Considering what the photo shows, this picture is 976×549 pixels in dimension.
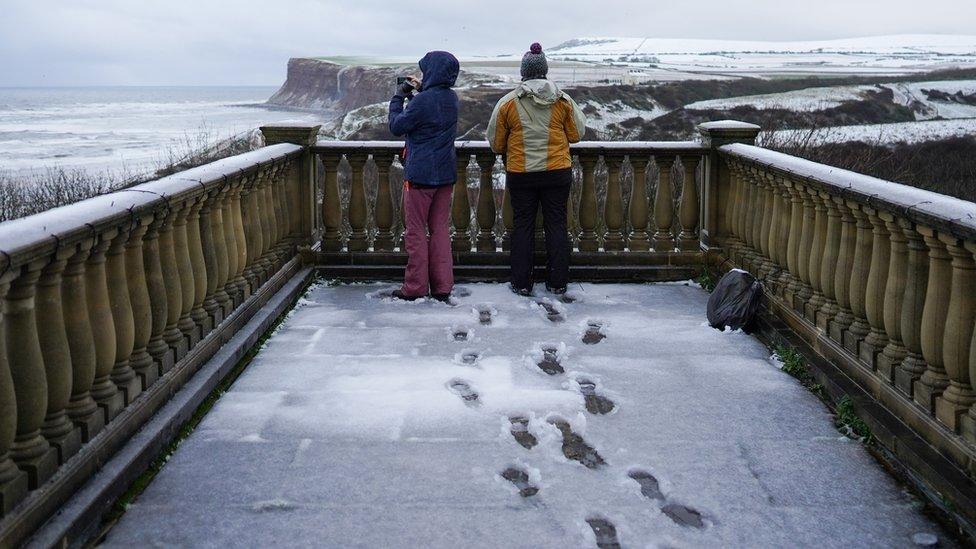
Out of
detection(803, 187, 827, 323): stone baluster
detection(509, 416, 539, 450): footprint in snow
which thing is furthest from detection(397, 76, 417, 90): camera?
detection(509, 416, 539, 450): footprint in snow

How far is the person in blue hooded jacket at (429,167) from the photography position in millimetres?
7214

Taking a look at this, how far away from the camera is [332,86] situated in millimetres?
163500

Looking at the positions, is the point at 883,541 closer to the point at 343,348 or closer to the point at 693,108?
the point at 343,348

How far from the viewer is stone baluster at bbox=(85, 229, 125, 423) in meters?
3.98

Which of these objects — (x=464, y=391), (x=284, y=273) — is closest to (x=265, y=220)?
(x=284, y=273)

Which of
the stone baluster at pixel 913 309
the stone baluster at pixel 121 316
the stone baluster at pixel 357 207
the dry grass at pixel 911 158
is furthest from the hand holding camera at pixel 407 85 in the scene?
the dry grass at pixel 911 158

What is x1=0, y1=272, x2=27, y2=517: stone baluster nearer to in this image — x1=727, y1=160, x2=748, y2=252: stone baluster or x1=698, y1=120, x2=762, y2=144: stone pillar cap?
x1=727, y1=160, x2=748, y2=252: stone baluster

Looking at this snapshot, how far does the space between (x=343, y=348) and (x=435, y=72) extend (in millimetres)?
2248

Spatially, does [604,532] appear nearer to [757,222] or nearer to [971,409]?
[971,409]

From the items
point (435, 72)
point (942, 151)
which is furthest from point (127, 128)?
point (435, 72)

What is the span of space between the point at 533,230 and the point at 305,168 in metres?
1.95

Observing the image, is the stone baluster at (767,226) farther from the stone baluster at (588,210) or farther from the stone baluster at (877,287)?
the stone baluster at (877,287)

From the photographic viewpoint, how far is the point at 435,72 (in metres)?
A: 7.19

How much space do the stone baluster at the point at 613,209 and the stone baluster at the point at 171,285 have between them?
4.25 metres
